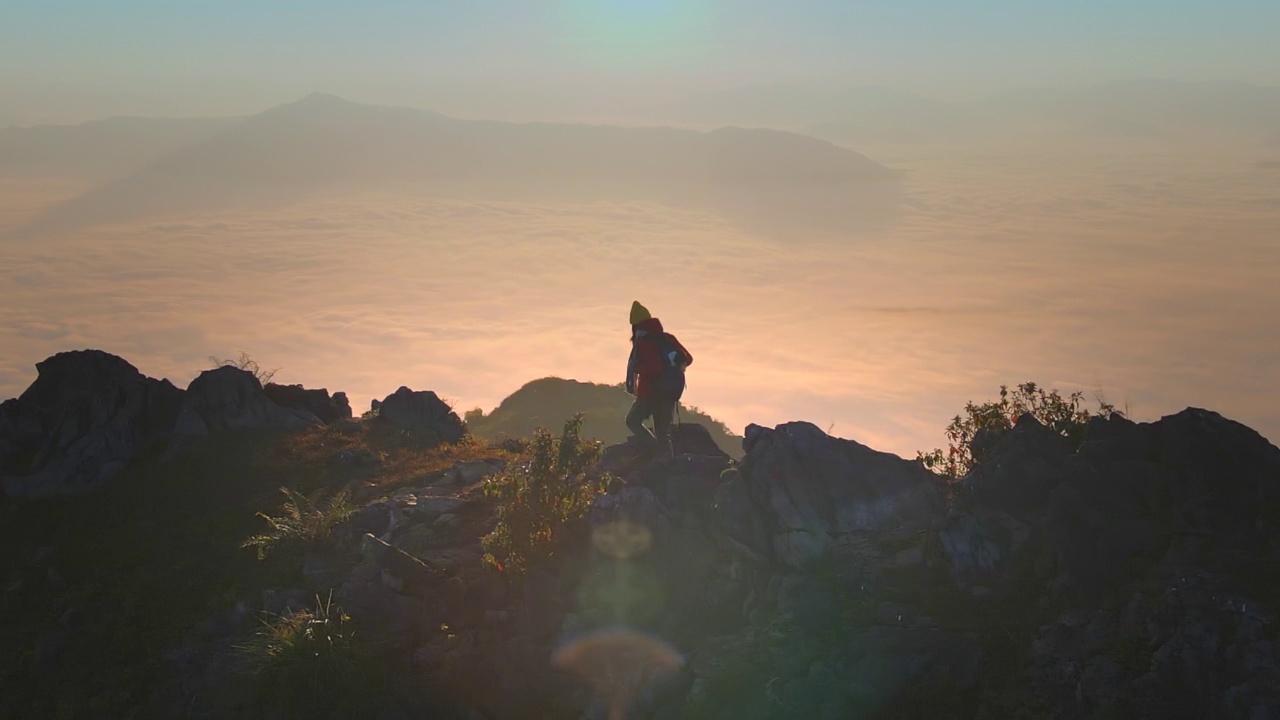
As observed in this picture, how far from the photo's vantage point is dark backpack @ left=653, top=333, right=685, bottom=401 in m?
17.8

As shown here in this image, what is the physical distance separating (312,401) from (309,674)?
44.5 feet

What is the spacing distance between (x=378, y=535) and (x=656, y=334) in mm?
5603

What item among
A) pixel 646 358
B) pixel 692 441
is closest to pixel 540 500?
pixel 646 358

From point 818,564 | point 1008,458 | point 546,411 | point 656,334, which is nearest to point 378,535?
point 656,334

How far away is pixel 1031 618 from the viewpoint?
12.9 meters

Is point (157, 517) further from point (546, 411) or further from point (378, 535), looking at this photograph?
point (546, 411)

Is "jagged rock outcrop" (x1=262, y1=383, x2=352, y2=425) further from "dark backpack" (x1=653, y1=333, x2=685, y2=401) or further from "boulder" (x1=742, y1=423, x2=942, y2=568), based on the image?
"boulder" (x1=742, y1=423, x2=942, y2=568)

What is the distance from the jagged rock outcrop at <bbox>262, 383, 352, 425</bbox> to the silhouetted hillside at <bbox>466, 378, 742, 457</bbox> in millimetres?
15291

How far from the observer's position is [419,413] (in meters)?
24.7

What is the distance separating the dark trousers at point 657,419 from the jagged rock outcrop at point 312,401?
388 inches

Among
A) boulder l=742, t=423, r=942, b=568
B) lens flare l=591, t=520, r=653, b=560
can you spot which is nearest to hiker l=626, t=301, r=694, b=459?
boulder l=742, t=423, r=942, b=568

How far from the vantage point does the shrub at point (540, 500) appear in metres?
15.5

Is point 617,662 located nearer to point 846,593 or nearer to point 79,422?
point 846,593

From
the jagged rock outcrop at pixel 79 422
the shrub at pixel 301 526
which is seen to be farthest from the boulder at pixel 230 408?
the shrub at pixel 301 526
